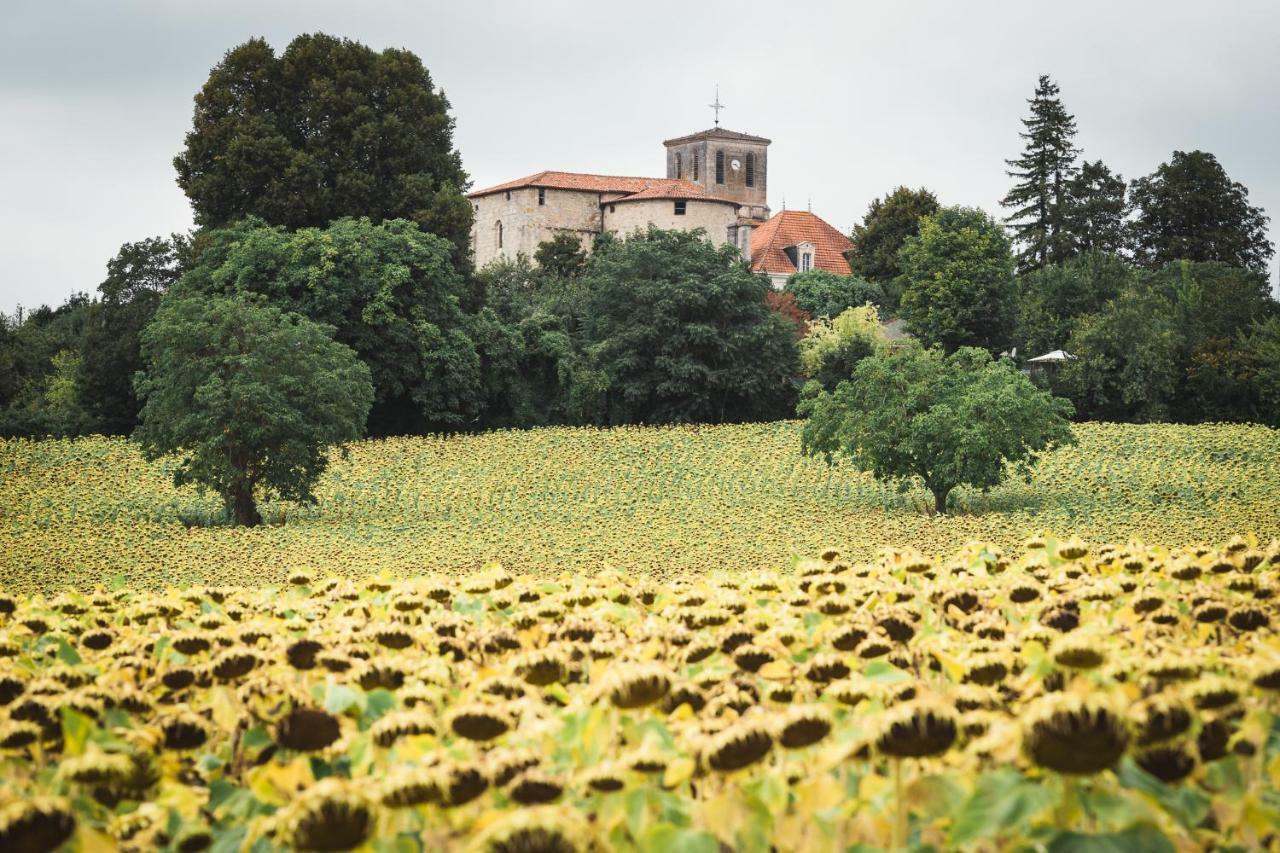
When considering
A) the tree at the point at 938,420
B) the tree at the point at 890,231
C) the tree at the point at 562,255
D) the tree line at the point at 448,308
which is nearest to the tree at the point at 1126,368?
the tree line at the point at 448,308

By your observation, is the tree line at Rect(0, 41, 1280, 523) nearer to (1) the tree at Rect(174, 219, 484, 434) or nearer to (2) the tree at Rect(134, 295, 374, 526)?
(1) the tree at Rect(174, 219, 484, 434)

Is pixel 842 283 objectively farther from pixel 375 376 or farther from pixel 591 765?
pixel 591 765

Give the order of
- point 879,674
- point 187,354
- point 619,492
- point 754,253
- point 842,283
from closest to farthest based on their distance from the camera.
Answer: point 879,674 → point 187,354 → point 619,492 → point 842,283 → point 754,253

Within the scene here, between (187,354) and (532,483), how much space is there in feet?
26.1

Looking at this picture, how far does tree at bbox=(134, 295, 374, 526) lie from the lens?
64.6 ft

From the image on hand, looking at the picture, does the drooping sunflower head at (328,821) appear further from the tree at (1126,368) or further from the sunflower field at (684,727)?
the tree at (1126,368)

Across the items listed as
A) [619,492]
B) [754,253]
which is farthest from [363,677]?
[754,253]

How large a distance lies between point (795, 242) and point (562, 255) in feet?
44.6

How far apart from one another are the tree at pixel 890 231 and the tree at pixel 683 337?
24.6 metres

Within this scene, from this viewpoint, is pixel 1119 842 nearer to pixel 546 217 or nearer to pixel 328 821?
pixel 328 821

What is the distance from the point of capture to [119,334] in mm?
34500

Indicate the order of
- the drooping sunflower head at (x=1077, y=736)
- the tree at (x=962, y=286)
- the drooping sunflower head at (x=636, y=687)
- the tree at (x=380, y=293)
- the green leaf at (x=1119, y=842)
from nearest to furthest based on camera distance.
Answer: the green leaf at (x=1119, y=842), the drooping sunflower head at (x=1077, y=736), the drooping sunflower head at (x=636, y=687), the tree at (x=380, y=293), the tree at (x=962, y=286)

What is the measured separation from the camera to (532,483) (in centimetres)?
2620

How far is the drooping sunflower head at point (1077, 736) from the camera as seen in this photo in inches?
70.0
